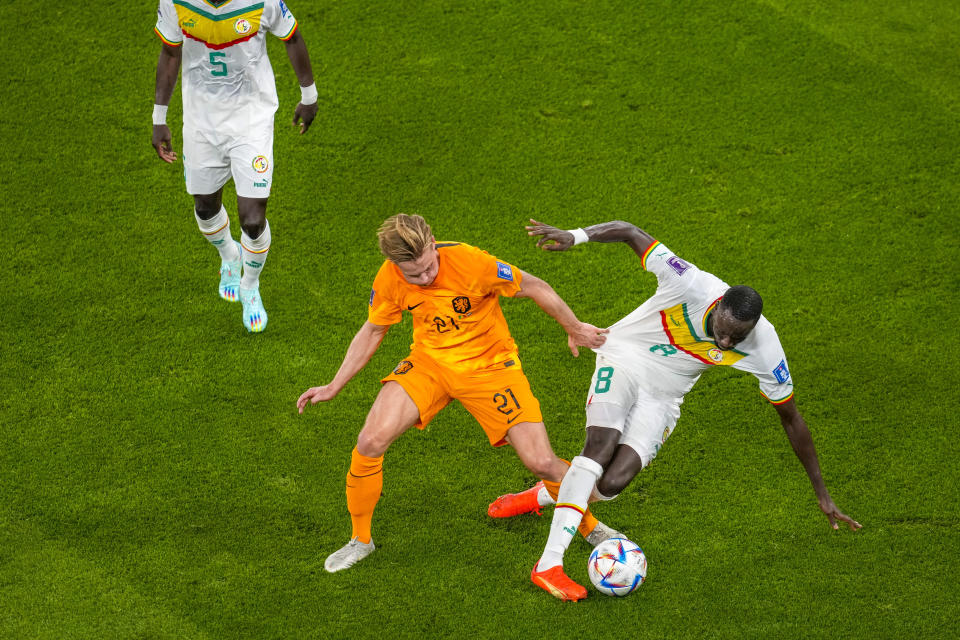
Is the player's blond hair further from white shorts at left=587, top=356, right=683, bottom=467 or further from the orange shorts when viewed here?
white shorts at left=587, top=356, right=683, bottom=467

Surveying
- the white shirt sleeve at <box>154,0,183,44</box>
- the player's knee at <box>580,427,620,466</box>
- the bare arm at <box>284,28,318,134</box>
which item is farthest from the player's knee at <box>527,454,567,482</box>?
the white shirt sleeve at <box>154,0,183,44</box>

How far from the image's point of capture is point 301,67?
6.84 m

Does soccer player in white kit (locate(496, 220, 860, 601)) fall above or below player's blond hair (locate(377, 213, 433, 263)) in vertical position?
below

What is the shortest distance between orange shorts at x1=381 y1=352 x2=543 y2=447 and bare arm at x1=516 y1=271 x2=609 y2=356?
0.40 m

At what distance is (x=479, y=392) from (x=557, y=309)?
24.5 inches

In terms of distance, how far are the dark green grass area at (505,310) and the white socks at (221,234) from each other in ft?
1.15

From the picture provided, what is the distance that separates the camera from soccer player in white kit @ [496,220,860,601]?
5352mm

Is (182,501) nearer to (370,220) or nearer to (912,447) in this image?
(370,220)

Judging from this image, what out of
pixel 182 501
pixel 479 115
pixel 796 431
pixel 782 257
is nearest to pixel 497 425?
pixel 796 431

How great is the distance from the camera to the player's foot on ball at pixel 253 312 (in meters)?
7.10

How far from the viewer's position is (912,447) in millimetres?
6457

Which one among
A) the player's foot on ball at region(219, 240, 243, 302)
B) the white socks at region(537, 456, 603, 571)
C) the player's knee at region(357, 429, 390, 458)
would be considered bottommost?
the player's foot on ball at region(219, 240, 243, 302)

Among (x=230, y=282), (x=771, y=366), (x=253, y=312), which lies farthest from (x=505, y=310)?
(x=771, y=366)

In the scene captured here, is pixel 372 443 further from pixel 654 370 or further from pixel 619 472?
pixel 654 370
